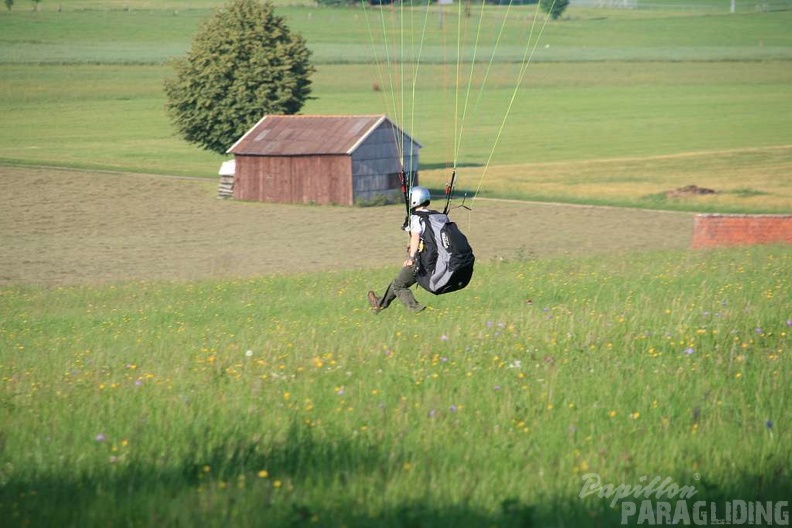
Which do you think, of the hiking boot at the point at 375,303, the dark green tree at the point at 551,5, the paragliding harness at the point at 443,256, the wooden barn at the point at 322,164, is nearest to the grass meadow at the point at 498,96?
the dark green tree at the point at 551,5

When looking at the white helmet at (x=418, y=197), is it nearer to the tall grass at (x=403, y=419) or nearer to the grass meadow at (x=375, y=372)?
the grass meadow at (x=375, y=372)

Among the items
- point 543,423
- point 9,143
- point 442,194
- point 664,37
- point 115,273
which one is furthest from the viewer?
point 664,37

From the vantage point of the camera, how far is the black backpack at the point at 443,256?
1283 centimetres

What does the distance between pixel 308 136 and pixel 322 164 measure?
2673 millimetres

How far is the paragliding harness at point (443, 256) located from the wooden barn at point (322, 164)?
34.3m

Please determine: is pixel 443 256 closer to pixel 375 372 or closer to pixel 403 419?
pixel 375 372

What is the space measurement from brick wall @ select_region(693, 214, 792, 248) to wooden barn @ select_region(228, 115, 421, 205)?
20.9m

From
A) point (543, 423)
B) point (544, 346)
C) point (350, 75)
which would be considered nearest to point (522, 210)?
point (544, 346)

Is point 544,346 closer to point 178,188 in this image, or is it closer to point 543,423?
point 543,423

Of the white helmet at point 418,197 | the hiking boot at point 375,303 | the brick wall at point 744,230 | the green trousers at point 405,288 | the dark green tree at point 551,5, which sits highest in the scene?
the dark green tree at point 551,5

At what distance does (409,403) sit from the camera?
7.66 metres

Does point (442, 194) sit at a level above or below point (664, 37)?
below

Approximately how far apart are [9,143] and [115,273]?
43.7m

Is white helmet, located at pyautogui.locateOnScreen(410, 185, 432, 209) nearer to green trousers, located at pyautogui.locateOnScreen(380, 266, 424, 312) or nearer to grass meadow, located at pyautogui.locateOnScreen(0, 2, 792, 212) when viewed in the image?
green trousers, located at pyautogui.locateOnScreen(380, 266, 424, 312)
